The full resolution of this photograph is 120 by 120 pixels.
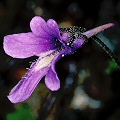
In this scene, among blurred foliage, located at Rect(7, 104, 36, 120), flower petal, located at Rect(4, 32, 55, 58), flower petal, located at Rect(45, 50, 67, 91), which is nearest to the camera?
flower petal, located at Rect(45, 50, 67, 91)

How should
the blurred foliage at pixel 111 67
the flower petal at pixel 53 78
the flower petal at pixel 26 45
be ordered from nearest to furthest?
the flower petal at pixel 53 78, the flower petal at pixel 26 45, the blurred foliage at pixel 111 67

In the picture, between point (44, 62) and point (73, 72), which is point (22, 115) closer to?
point (73, 72)

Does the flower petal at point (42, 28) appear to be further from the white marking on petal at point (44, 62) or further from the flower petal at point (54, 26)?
the white marking on petal at point (44, 62)

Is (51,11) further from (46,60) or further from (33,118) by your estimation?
(46,60)

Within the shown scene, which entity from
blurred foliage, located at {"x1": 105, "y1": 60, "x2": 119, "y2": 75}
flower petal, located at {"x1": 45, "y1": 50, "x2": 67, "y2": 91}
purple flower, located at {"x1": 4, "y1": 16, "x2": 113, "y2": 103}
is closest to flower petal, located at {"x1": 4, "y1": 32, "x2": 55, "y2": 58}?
purple flower, located at {"x1": 4, "y1": 16, "x2": 113, "y2": 103}

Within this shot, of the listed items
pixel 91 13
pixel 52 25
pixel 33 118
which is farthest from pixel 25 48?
pixel 91 13

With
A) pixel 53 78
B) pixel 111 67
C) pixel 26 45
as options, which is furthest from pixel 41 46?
pixel 111 67

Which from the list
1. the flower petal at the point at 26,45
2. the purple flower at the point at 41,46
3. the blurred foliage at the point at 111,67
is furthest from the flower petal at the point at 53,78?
the blurred foliage at the point at 111,67

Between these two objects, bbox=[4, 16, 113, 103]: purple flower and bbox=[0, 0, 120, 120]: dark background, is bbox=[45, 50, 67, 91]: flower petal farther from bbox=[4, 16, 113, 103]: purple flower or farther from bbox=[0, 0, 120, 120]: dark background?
bbox=[0, 0, 120, 120]: dark background
